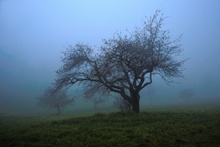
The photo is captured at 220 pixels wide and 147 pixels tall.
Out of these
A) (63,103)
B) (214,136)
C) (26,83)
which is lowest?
(214,136)

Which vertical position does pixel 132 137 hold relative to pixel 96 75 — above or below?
below

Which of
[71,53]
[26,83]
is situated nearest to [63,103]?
[71,53]

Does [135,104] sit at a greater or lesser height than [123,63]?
lesser

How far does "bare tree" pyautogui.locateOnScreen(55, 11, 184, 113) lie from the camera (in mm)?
24156

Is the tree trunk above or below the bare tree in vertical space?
below

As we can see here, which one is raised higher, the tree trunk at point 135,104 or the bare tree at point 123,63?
the bare tree at point 123,63

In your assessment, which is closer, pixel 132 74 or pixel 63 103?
pixel 132 74

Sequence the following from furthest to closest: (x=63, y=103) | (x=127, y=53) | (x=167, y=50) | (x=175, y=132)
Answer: (x=63, y=103) < (x=167, y=50) < (x=127, y=53) < (x=175, y=132)

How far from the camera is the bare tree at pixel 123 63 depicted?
79.3 feet

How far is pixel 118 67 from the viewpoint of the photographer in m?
24.8

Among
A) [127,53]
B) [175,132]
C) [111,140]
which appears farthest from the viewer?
[127,53]

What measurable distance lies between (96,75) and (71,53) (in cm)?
430

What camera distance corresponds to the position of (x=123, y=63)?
82.8ft

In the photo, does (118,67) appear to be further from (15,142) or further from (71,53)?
(15,142)
